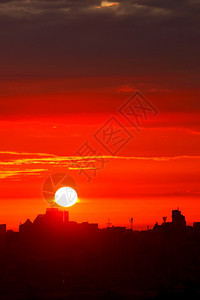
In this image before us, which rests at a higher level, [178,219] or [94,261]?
[178,219]

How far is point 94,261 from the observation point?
14000cm

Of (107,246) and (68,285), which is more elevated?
(107,246)

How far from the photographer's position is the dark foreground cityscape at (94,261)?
104m

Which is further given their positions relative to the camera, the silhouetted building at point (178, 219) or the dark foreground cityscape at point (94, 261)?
the silhouetted building at point (178, 219)

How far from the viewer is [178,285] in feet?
361

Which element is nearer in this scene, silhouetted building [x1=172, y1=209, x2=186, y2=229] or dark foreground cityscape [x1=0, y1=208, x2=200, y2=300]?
dark foreground cityscape [x1=0, y1=208, x2=200, y2=300]

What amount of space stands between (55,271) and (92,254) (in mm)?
16725

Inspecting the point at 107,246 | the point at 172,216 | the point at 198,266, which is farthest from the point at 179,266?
the point at 172,216

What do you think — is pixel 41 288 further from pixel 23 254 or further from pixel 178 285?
pixel 23 254

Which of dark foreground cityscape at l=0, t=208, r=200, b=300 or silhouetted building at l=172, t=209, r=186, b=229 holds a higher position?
silhouetted building at l=172, t=209, r=186, b=229

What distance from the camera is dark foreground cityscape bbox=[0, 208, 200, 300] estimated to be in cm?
10438

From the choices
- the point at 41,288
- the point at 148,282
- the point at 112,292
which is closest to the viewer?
the point at 112,292

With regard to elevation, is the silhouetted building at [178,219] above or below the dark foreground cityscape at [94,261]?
above

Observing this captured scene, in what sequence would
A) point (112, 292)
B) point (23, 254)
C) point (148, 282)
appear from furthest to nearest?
point (23, 254) → point (148, 282) → point (112, 292)
